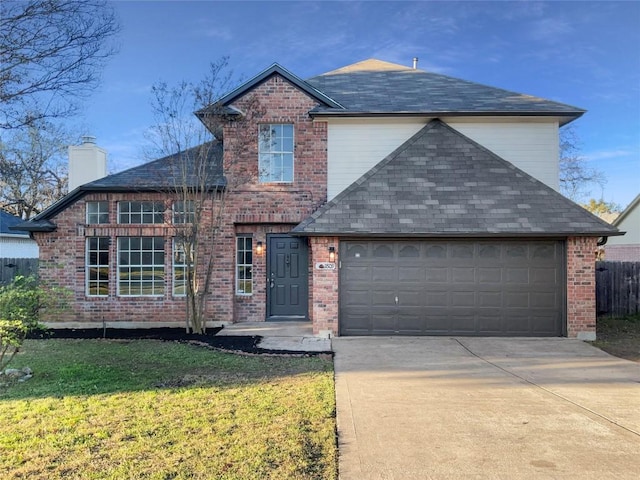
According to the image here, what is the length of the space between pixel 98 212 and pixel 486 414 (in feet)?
34.5

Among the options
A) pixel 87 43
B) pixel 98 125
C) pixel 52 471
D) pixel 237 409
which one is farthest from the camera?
pixel 98 125

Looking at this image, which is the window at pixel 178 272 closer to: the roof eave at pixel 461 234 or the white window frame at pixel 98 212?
the white window frame at pixel 98 212

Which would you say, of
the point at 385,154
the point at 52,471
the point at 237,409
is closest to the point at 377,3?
the point at 385,154

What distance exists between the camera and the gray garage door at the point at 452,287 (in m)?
9.90

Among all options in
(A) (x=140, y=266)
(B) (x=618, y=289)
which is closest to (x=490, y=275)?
(B) (x=618, y=289)

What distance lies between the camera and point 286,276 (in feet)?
37.9

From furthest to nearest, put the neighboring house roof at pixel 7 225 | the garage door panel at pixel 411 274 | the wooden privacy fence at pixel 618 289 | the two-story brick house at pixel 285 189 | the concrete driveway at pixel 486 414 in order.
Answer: the neighboring house roof at pixel 7 225 → the wooden privacy fence at pixel 618 289 → the two-story brick house at pixel 285 189 → the garage door panel at pixel 411 274 → the concrete driveway at pixel 486 414

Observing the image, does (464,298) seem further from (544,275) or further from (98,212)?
(98,212)

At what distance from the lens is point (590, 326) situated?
9812mm

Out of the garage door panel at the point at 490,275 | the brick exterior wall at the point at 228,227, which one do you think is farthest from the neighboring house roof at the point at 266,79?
the garage door panel at the point at 490,275

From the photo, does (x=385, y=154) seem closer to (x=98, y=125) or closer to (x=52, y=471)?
(x=52, y=471)

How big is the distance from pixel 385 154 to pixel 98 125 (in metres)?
15.3

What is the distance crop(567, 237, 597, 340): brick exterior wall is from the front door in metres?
6.27

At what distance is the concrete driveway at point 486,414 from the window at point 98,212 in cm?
729
